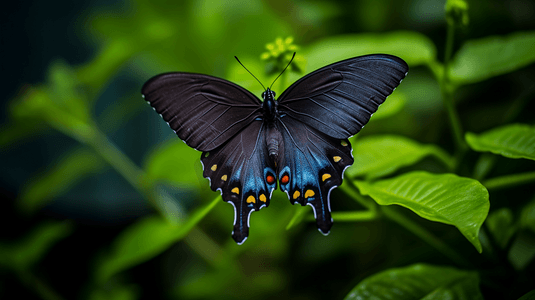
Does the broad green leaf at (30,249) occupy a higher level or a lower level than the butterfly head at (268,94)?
lower

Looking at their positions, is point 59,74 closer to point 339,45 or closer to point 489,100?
→ point 339,45

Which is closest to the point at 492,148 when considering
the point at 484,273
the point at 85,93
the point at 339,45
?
the point at 484,273

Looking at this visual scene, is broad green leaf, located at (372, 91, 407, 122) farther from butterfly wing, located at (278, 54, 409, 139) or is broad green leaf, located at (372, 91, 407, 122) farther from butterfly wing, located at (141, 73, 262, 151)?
butterfly wing, located at (141, 73, 262, 151)

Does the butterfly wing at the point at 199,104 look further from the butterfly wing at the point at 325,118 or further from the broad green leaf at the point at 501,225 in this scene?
the broad green leaf at the point at 501,225

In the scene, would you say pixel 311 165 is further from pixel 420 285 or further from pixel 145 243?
pixel 145 243

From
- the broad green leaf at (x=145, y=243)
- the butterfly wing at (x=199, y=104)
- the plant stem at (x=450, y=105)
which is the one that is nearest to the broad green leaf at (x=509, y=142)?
the plant stem at (x=450, y=105)
